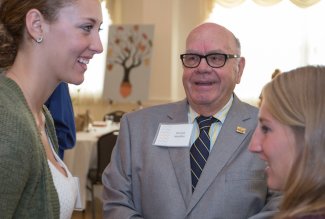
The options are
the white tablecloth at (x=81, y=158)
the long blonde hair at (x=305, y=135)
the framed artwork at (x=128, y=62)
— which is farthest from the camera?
the framed artwork at (x=128, y=62)

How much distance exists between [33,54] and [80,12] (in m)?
0.21

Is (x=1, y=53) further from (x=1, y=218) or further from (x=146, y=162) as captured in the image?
(x=146, y=162)

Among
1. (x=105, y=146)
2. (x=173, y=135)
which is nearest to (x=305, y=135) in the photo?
(x=173, y=135)

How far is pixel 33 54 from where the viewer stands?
144 centimetres

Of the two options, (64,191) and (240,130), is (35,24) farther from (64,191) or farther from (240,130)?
(240,130)

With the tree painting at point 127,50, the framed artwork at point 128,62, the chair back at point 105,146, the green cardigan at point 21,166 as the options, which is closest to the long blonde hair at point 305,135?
the green cardigan at point 21,166

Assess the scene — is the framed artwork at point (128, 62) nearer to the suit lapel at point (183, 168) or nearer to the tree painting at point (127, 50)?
the tree painting at point (127, 50)

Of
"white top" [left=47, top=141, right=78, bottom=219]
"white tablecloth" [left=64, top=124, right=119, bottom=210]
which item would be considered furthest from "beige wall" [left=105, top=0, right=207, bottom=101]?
"white top" [left=47, top=141, right=78, bottom=219]

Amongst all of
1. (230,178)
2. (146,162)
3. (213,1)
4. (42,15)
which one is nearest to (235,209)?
(230,178)

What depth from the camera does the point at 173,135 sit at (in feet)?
6.84

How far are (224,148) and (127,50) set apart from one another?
6.32 metres

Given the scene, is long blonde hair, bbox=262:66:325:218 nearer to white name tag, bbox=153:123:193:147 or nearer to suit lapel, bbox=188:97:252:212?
suit lapel, bbox=188:97:252:212

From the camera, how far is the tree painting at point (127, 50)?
8039mm

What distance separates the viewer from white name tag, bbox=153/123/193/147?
2066 millimetres
